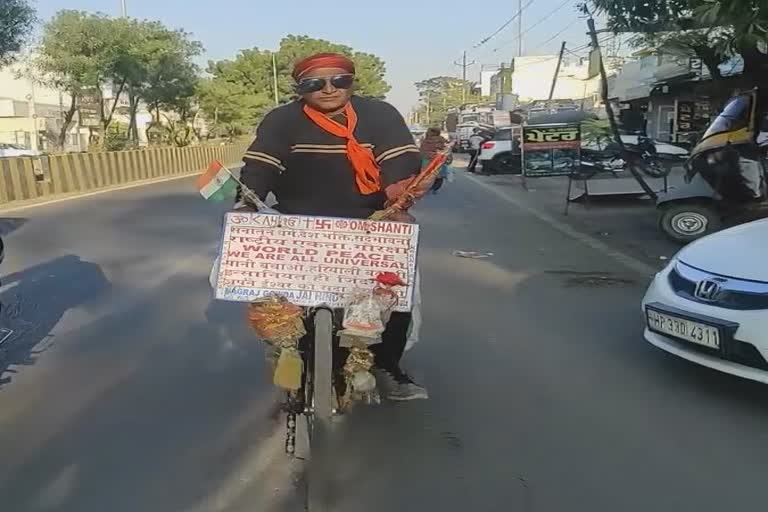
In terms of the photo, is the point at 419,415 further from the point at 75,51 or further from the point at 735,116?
the point at 75,51

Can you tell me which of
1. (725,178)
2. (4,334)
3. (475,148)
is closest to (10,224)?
(4,334)

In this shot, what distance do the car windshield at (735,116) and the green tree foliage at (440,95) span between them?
8947 cm

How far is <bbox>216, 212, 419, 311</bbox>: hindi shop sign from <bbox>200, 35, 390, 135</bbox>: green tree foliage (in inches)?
1410

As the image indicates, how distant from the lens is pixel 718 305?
192 inches

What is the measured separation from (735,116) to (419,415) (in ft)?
24.2

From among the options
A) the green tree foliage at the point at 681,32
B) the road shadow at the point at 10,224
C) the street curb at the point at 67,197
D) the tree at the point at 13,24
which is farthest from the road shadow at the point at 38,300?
the tree at the point at 13,24

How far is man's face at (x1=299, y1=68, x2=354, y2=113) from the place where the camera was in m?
3.85

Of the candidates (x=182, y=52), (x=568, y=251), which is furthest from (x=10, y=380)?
(x=182, y=52)

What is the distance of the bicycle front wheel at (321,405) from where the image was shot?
11.7 feet

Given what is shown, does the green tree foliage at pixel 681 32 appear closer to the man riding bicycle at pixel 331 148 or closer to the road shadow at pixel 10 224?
the man riding bicycle at pixel 331 148

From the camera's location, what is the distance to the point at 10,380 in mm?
5469

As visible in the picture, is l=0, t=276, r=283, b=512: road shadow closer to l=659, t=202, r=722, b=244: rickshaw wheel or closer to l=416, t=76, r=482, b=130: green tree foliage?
l=659, t=202, r=722, b=244: rickshaw wheel

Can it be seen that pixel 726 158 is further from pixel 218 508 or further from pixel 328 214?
pixel 218 508

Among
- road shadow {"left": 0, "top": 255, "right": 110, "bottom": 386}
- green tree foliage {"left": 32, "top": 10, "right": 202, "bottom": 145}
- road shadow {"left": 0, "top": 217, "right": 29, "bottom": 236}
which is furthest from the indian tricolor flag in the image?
green tree foliage {"left": 32, "top": 10, "right": 202, "bottom": 145}
